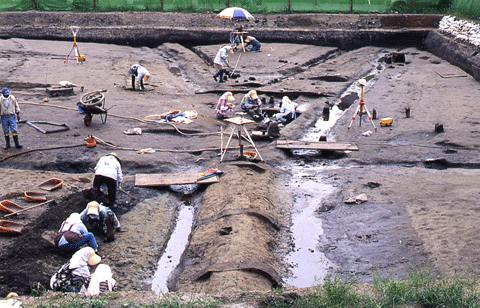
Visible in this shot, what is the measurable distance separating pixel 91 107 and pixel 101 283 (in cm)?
847

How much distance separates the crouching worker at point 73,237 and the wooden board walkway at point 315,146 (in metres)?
6.55

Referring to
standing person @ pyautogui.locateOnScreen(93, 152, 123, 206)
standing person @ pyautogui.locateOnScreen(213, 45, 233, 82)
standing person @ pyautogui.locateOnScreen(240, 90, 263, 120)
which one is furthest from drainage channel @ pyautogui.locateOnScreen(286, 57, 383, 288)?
standing person @ pyautogui.locateOnScreen(213, 45, 233, 82)

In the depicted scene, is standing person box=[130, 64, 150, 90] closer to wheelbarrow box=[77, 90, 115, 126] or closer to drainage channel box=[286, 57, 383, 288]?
wheelbarrow box=[77, 90, 115, 126]

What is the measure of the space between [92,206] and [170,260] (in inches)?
66.3

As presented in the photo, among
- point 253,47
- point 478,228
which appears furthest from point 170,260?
point 253,47

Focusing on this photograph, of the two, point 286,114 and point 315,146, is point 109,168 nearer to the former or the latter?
point 315,146

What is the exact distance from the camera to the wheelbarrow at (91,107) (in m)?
14.8

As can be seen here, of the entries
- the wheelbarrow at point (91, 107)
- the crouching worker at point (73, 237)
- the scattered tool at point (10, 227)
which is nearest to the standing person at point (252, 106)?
the wheelbarrow at point (91, 107)

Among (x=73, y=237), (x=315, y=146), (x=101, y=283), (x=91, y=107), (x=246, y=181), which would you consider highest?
(x=91, y=107)

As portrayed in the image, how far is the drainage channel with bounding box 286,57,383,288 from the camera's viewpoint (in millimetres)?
8602

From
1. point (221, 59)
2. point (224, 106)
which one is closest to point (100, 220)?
point (224, 106)

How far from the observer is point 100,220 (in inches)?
368

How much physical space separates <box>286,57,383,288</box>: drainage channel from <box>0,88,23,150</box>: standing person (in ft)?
23.5

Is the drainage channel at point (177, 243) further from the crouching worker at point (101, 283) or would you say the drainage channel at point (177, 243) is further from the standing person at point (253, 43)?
the standing person at point (253, 43)
